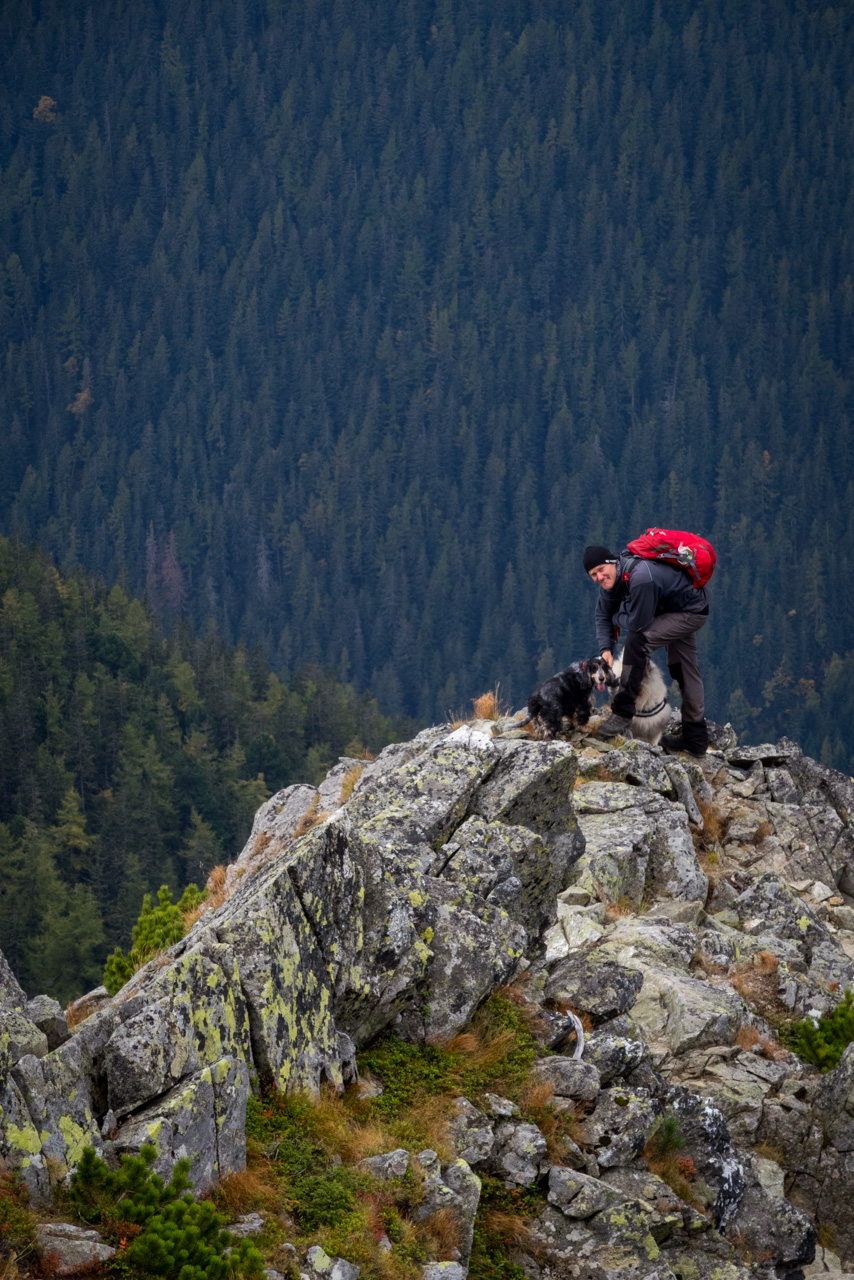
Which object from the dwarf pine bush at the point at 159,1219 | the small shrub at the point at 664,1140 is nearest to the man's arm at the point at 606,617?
the small shrub at the point at 664,1140

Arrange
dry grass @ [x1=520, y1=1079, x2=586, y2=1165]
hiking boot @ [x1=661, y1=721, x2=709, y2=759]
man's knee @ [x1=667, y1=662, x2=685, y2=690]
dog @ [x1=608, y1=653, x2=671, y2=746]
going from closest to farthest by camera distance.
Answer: dry grass @ [x1=520, y1=1079, x2=586, y2=1165] < man's knee @ [x1=667, y1=662, x2=685, y2=690] < dog @ [x1=608, y1=653, x2=671, y2=746] < hiking boot @ [x1=661, y1=721, x2=709, y2=759]

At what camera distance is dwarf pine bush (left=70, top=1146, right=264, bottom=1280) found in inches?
225

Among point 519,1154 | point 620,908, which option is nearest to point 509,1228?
point 519,1154

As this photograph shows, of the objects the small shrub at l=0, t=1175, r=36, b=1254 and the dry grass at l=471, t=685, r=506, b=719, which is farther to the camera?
the dry grass at l=471, t=685, r=506, b=719

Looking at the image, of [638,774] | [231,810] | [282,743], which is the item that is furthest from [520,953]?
[282,743]

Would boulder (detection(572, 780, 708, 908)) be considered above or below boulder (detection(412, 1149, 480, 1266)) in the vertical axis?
below

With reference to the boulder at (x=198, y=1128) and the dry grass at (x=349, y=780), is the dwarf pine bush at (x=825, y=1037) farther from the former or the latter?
the dry grass at (x=349, y=780)

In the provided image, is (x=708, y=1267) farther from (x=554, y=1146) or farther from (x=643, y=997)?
(x=643, y=997)

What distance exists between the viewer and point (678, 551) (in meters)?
14.5

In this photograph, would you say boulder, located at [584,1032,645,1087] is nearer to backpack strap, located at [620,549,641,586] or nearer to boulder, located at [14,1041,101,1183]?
boulder, located at [14,1041,101,1183]

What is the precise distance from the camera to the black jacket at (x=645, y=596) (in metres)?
14.2

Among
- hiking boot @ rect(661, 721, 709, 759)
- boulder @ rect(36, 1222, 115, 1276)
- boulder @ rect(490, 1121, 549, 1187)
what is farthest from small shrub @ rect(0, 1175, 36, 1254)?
hiking boot @ rect(661, 721, 709, 759)

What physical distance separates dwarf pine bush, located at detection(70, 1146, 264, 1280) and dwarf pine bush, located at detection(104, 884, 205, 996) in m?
8.90

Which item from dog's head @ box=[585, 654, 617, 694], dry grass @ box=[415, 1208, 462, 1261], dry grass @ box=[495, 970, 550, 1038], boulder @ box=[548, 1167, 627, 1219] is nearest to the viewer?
dry grass @ box=[415, 1208, 462, 1261]
